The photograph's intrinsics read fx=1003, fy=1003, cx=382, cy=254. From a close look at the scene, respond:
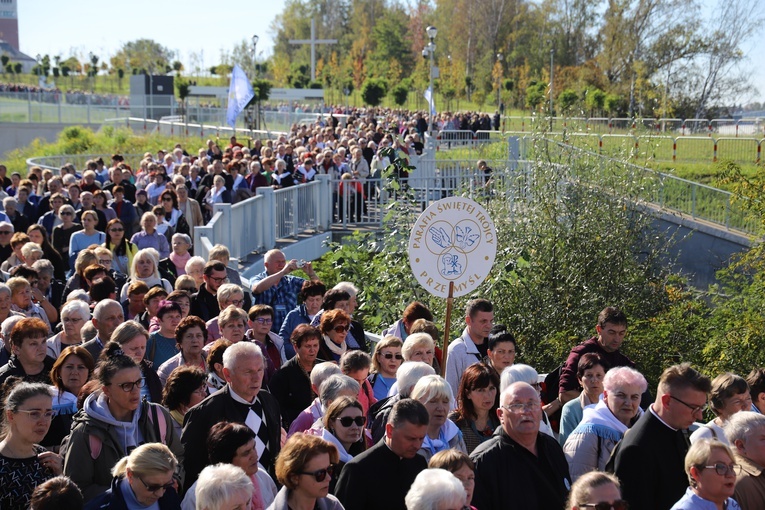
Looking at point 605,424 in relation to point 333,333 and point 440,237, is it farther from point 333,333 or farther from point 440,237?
point 440,237

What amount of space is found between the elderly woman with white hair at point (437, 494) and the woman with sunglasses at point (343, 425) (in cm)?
123

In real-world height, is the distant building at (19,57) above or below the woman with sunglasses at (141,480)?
above

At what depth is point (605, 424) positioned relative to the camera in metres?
5.99

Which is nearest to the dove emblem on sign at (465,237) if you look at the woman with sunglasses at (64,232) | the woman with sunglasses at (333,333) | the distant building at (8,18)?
the woman with sunglasses at (333,333)

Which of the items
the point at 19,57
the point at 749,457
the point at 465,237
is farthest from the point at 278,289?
the point at 19,57

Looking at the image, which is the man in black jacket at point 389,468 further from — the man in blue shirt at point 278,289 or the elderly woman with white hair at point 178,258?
the elderly woman with white hair at point 178,258

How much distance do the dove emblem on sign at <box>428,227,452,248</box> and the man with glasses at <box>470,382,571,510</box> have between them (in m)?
3.44

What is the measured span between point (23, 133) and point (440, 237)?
44954 millimetres

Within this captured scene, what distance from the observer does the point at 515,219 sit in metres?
13.6

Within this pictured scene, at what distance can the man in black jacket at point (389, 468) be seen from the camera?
5152mm

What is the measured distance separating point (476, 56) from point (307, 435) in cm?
9003

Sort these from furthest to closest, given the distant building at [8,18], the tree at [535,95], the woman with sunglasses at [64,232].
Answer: the distant building at [8,18] < the tree at [535,95] < the woman with sunglasses at [64,232]

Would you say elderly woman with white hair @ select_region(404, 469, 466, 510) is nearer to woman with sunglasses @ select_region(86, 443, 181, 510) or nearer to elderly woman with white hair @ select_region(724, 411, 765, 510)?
woman with sunglasses @ select_region(86, 443, 181, 510)

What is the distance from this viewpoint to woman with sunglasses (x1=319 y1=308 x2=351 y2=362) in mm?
8117
